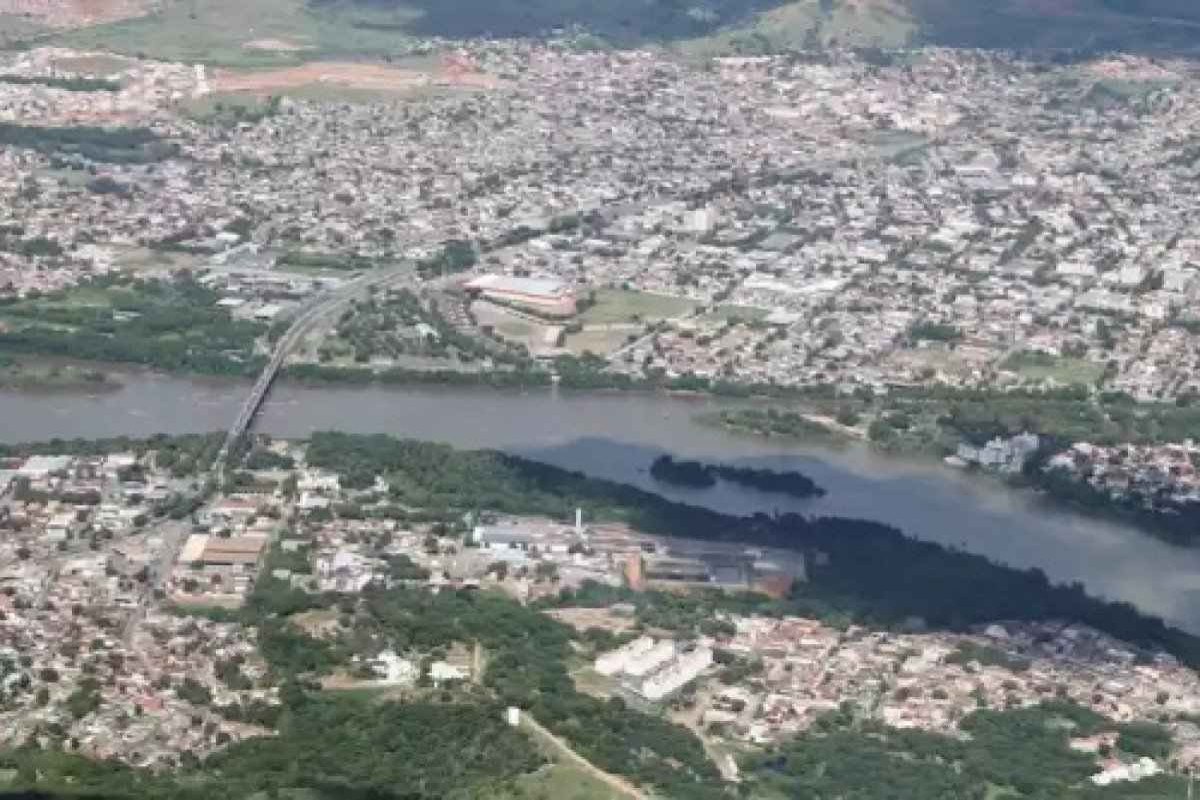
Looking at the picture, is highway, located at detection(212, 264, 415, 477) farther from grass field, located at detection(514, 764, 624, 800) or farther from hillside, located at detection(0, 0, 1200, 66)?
hillside, located at detection(0, 0, 1200, 66)

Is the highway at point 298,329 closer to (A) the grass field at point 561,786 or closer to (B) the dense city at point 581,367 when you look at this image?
(B) the dense city at point 581,367

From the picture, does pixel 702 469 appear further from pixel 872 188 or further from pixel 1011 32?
→ pixel 1011 32

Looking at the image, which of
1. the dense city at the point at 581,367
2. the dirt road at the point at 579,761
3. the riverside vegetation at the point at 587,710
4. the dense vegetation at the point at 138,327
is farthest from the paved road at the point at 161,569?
the dense vegetation at the point at 138,327

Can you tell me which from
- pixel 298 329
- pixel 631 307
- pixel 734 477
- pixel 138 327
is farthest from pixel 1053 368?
pixel 138 327

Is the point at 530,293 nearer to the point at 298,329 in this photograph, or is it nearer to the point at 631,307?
the point at 631,307

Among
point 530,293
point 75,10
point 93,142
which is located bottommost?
point 530,293

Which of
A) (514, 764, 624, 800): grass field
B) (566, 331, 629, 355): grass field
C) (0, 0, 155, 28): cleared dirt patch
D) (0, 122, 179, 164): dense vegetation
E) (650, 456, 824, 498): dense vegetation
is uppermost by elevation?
(514, 764, 624, 800): grass field

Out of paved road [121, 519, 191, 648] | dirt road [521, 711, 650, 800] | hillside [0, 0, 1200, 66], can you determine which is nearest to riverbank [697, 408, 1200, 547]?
paved road [121, 519, 191, 648]
